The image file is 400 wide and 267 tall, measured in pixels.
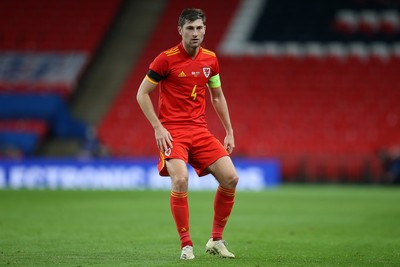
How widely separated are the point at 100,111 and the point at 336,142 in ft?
27.7

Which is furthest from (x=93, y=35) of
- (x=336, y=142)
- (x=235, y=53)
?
(x=336, y=142)

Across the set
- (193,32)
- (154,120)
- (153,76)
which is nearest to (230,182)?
(154,120)

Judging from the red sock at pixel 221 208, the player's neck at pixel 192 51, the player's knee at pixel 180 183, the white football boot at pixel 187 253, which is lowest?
the white football boot at pixel 187 253

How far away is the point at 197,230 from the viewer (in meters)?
11.7

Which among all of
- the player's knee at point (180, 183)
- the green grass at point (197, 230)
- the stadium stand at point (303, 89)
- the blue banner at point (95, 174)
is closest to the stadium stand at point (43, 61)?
the stadium stand at point (303, 89)

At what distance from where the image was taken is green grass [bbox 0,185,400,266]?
813cm

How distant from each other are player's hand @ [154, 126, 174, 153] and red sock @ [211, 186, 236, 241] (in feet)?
2.37

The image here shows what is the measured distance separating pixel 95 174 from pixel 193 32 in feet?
54.3

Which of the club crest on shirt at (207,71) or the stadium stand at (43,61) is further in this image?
the stadium stand at (43,61)

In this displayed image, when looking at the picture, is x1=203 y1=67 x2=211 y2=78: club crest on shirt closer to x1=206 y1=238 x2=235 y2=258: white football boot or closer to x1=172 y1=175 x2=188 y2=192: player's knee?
x1=172 y1=175 x2=188 y2=192: player's knee

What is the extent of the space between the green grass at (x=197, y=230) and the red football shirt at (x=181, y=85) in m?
1.36

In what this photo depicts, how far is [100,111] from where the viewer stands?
30.3 metres

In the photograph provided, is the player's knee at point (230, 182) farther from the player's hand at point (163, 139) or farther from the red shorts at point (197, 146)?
the player's hand at point (163, 139)

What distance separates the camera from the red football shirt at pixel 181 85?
8.23 metres
